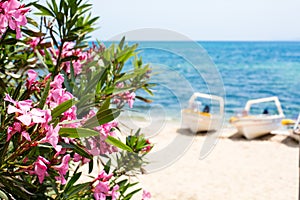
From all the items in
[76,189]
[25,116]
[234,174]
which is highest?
[25,116]

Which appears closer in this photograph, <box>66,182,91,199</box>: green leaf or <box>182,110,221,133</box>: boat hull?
<box>66,182,91,199</box>: green leaf

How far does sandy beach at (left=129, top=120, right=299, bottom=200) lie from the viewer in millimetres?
4695

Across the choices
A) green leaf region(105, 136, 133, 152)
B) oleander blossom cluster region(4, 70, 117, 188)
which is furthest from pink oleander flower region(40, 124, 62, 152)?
green leaf region(105, 136, 133, 152)

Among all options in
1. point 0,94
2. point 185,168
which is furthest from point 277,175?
point 0,94

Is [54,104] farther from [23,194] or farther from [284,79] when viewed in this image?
[284,79]

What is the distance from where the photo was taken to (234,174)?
5594 millimetres

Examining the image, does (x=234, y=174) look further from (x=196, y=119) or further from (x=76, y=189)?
(x=76, y=189)

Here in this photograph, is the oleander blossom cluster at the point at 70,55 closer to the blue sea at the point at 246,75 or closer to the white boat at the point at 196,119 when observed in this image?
the white boat at the point at 196,119

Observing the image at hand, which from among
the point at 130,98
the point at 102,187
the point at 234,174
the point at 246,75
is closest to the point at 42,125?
the point at 102,187

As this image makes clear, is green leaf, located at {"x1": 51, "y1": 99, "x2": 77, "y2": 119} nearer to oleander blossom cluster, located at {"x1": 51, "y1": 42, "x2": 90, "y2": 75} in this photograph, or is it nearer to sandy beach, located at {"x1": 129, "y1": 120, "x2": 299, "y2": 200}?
oleander blossom cluster, located at {"x1": 51, "y1": 42, "x2": 90, "y2": 75}

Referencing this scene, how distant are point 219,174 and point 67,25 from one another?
191 inches

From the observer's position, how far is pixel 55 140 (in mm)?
599

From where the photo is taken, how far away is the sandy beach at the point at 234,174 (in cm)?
470

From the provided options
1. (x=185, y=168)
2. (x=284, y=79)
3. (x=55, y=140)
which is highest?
(x=55, y=140)
